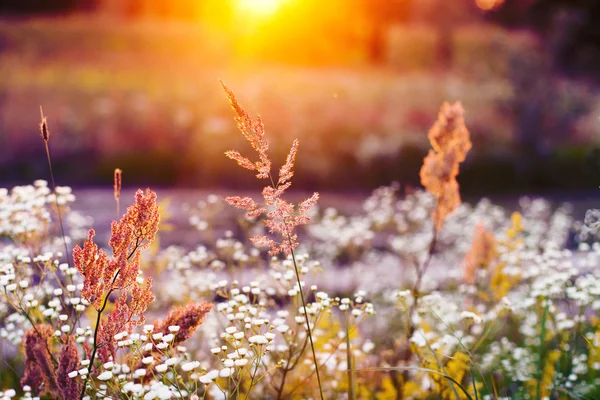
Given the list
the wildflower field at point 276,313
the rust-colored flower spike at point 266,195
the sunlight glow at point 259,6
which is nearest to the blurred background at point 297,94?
the sunlight glow at point 259,6

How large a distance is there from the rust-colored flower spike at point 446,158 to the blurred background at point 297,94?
450 centimetres

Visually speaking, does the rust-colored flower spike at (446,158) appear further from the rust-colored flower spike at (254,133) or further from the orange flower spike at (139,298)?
the orange flower spike at (139,298)

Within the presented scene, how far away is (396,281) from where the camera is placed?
7.60 m

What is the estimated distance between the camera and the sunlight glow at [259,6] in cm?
2446

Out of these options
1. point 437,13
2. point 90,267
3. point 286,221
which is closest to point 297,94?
point 437,13

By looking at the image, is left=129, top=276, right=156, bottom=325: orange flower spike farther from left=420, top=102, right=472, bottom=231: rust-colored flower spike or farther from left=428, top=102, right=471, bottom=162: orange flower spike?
left=428, top=102, right=471, bottom=162: orange flower spike

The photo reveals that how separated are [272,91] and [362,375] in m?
12.7

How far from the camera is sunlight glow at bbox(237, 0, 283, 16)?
24461 mm

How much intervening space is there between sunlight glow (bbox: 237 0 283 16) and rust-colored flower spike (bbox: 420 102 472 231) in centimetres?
2183

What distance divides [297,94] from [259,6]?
9.54 m

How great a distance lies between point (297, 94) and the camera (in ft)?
57.3

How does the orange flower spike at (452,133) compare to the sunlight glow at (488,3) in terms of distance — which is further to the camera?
the sunlight glow at (488,3)

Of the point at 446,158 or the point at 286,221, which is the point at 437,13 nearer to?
the point at 446,158

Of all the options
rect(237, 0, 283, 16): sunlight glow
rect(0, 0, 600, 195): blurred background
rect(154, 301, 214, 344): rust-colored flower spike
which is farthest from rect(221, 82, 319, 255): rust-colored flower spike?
rect(237, 0, 283, 16): sunlight glow
